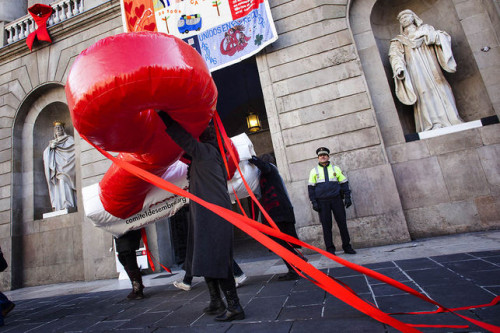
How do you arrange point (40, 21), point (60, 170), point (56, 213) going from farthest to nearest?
1. point (40, 21)
2. point (60, 170)
3. point (56, 213)

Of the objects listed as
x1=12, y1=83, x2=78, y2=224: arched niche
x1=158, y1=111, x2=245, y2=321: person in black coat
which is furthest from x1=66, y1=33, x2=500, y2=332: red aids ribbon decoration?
x1=12, y1=83, x2=78, y2=224: arched niche

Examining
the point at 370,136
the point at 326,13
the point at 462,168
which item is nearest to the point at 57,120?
the point at 326,13

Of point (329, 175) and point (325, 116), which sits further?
point (325, 116)

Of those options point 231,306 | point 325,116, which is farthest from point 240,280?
point 325,116

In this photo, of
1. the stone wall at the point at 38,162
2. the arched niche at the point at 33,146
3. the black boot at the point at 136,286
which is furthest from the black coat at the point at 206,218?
the arched niche at the point at 33,146

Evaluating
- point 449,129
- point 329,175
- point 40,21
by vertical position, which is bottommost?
point 329,175

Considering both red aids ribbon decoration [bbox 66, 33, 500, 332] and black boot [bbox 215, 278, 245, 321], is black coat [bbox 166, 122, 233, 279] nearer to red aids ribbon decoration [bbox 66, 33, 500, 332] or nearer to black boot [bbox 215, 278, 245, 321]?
black boot [bbox 215, 278, 245, 321]

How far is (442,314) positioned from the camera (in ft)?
5.99

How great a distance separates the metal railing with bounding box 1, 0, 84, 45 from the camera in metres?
8.57

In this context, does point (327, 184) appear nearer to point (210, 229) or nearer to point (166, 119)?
point (210, 229)

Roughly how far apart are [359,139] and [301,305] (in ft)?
13.4

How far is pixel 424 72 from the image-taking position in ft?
19.2

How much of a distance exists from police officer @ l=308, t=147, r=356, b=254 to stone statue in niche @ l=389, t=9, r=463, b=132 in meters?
2.63

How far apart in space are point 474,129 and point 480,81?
1279 millimetres
